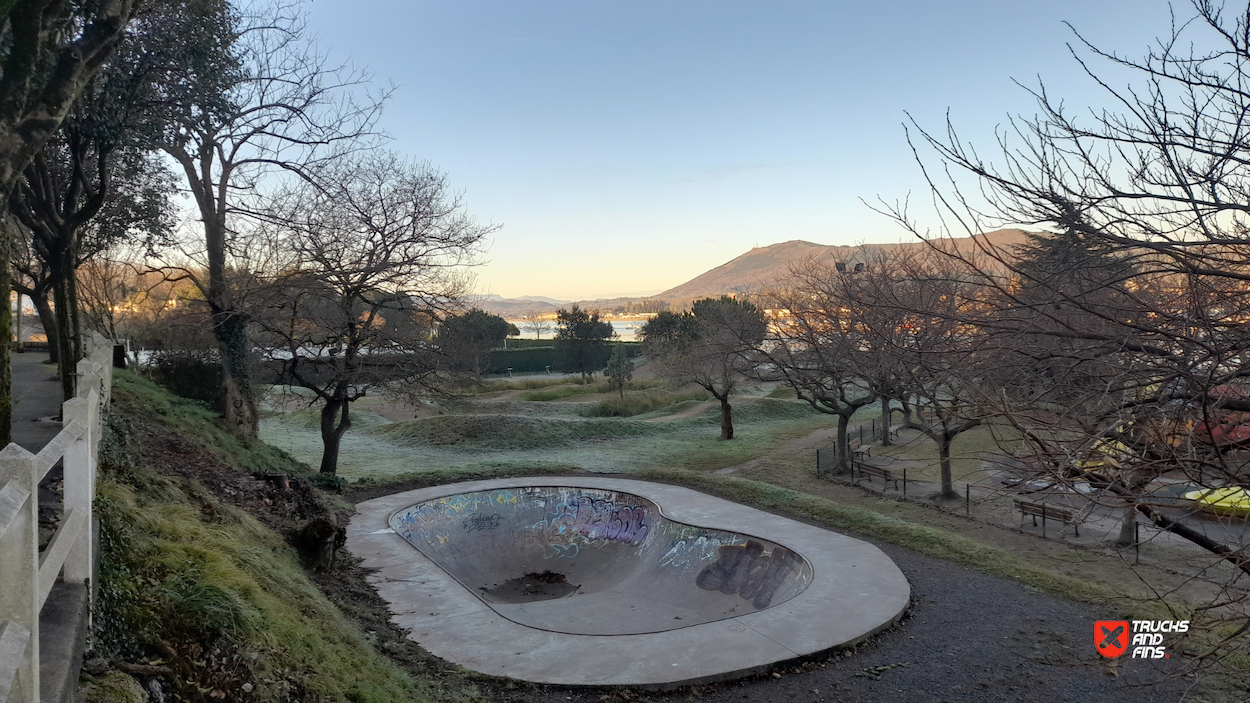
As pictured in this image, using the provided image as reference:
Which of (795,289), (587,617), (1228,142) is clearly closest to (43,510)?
(587,617)

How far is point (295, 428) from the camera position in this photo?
105ft

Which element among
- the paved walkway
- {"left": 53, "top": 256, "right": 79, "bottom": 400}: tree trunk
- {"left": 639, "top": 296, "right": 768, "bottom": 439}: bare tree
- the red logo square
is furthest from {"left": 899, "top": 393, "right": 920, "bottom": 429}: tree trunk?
{"left": 53, "top": 256, "right": 79, "bottom": 400}: tree trunk

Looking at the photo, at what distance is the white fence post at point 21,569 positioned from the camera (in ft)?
6.90

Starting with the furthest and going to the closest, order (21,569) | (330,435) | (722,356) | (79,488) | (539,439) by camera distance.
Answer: (539,439) < (722,356) < (330,435) < (79,488) < (21,569)

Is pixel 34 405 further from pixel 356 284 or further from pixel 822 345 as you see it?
pixel 822 345

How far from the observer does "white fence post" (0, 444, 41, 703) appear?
2.10 m

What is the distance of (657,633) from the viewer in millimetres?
8102

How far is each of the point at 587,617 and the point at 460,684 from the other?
11.6 ft

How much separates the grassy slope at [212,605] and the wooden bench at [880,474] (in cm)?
1582

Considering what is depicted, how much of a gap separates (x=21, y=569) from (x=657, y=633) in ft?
22.7

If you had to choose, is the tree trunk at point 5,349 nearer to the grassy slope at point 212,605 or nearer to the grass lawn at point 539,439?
the grassy slope at point 212,605

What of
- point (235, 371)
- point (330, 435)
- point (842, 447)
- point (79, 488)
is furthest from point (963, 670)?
point (235, 371)

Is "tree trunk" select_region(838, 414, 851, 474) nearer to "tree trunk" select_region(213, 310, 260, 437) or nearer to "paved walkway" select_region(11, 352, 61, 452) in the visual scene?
"tree trunk" select_region(213, 310, 260, 437)

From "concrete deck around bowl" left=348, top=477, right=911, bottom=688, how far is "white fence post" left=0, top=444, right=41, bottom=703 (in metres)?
5.36
